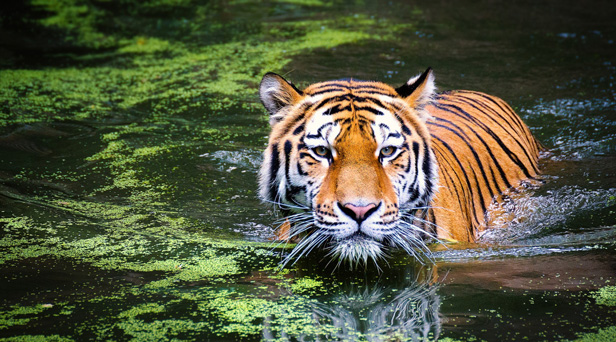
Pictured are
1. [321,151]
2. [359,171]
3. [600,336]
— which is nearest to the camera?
[600,336]

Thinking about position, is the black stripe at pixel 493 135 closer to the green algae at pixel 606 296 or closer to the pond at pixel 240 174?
the pond at pixel 240 174

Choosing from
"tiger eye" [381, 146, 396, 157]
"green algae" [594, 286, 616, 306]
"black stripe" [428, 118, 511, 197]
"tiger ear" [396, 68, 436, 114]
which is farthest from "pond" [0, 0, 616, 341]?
"tiger ear" [396, 68, 436, 114]

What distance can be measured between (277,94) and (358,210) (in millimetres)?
662

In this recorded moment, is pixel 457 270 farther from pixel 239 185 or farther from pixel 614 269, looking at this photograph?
pixel 239 185

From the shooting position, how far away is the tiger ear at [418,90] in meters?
2.51

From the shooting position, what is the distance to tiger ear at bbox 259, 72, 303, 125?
8.12 ft

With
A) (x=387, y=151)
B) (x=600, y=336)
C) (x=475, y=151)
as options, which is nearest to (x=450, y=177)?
(x=475, y=151)

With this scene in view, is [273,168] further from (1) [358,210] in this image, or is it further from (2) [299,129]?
(1) [358,210]

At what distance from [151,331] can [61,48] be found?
466 centimetres

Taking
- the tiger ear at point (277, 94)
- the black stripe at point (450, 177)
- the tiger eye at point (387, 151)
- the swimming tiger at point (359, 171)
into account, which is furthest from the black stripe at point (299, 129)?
the black stripe at point (450, 177)

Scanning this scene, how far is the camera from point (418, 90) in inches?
99.5

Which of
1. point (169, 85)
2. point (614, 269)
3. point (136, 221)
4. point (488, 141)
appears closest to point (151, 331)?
point (136, 221)

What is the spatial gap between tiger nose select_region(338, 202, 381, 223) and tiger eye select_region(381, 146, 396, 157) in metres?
0.30

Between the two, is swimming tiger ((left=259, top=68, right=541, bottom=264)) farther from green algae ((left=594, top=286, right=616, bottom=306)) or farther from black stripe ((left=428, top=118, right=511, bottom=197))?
green algae ((left=594, top=286, right=616, bottom=306))
